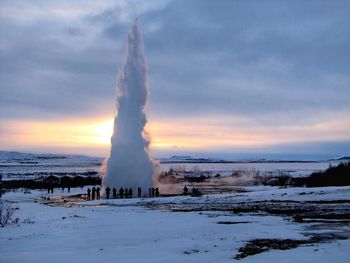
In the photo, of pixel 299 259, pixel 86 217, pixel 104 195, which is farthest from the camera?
pixel 104 195

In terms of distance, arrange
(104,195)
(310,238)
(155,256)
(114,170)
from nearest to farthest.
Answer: (155,256) < (310,238) < (104,195) < (114,170)

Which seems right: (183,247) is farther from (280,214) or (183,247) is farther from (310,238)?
(280,214)

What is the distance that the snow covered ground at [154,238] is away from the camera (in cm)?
1292

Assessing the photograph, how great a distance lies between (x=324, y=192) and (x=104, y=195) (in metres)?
19.4

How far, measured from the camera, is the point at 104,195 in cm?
4606

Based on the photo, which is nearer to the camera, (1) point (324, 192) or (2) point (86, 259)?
(2) point (86, 259)

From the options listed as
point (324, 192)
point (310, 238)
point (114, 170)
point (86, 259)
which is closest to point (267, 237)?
point (310, 238)

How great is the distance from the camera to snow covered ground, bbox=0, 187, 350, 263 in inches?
509

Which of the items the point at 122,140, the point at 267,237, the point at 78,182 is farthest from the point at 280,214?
the point at 78,182

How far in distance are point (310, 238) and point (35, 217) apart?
45.7 ft

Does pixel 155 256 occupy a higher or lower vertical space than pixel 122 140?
lower

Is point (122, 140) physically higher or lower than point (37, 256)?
higher

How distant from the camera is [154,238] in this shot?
16781 millimetres

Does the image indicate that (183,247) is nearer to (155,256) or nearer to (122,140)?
(155,256)
